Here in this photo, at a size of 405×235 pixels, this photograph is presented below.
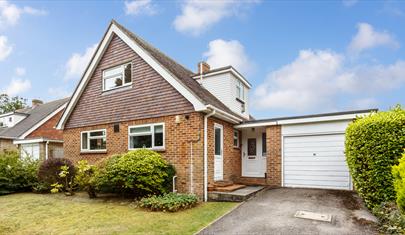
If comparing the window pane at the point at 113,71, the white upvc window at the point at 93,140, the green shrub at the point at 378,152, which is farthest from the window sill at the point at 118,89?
the green shrub at the point at 378,152

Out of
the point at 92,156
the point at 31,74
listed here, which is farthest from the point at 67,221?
the point at 31,74

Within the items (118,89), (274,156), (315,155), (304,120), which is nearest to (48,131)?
(118,89)

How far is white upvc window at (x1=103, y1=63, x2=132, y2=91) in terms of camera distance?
12367 millimetres

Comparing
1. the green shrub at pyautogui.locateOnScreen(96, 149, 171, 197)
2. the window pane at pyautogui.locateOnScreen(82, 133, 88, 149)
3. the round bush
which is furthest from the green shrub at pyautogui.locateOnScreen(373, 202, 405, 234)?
the window pane at pyautogui.locateOnScreen(82, 133, 88, 149)

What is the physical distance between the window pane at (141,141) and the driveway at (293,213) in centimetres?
492

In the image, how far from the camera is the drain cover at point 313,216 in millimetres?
6475

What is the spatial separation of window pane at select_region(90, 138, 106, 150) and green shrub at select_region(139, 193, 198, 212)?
17.4ft

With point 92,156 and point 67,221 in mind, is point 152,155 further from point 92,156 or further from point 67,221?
point 92,156

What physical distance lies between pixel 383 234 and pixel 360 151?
2.44 meters

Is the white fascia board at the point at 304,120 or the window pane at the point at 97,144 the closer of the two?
the white fascia board at the point at 304,120

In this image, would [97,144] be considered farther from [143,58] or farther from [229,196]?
[229,196]

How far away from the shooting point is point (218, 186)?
10.2m

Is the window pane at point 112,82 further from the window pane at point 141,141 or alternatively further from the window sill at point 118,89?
the window pane at point 141,141

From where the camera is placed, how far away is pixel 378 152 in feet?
22.4
